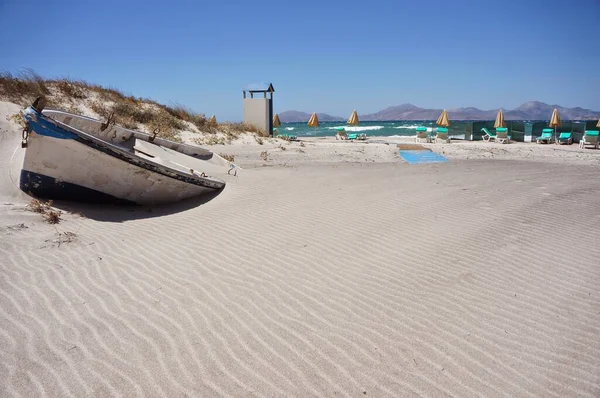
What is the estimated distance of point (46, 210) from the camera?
230 inches

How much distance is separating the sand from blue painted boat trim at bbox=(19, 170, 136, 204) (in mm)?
241

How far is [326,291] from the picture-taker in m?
3.68

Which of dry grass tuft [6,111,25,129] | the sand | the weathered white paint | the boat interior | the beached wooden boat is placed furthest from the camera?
dry grass tuft [6,111,25,129]

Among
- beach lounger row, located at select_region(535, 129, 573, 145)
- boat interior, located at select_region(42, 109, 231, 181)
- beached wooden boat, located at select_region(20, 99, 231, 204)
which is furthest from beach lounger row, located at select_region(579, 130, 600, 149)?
beached wooden boat, located at select_region(20, 99, 231, 204)

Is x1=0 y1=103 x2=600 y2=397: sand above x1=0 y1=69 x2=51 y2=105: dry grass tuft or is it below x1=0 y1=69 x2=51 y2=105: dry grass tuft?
below

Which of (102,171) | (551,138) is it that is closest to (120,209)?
(102,171)

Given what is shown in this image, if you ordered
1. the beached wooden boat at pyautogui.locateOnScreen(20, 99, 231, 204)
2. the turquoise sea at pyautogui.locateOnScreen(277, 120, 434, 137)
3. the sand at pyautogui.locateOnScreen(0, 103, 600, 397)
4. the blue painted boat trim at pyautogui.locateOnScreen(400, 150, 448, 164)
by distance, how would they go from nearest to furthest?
the sand at pyautogui.locateOnScreen(0, 103, 600, 397)
the beached wooden boat at pyautogui.locateOnScreen(20, 99, 231, 204)
the blue painted boat trim at pyautogui.locateOnScreen(400, 150, 448, 164)
the turquoise sea at pyautogui.locateOnScreen(277, 120, 434, 137)

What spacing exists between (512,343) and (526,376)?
37 centimetres

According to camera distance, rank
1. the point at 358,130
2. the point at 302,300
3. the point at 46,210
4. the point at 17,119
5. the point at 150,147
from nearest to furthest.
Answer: the point at 302,300
the point at 46,210
the point at 150,147
the point at 17,119
the point at 358,130

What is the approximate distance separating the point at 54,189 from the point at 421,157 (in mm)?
12346

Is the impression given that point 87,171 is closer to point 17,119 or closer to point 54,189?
point 54,189

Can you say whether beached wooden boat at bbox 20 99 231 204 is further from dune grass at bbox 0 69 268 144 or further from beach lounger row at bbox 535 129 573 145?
beach lounger row at bbox 535 129 573 145

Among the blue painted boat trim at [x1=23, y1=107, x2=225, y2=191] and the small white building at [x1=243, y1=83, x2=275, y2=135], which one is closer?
the blue painted boat trim at [x1=23, y1=107, x2=225, y2=191]

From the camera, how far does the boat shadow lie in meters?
6.04
